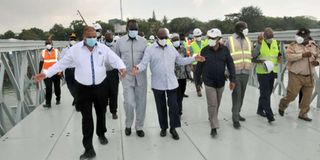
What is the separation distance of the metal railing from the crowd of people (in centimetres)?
191

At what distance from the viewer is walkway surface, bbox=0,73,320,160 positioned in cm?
457

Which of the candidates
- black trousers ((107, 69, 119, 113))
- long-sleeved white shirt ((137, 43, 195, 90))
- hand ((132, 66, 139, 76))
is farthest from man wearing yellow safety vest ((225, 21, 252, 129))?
black trousers ((107, 69, 119, 113))

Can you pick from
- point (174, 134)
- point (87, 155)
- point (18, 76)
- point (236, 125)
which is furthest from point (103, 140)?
point (18, 76)

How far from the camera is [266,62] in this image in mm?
5828

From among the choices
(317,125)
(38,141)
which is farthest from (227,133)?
(38,141)

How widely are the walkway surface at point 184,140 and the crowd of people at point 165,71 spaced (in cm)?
21

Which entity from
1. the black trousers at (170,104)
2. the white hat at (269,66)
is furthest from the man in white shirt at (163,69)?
the white hat at (269,66)

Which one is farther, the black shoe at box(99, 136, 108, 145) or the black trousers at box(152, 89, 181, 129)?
the black trousers at box(152, 89, 181, 129)

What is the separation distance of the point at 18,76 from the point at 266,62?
17.4 ft

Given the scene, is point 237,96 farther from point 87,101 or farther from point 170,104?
point 87,101

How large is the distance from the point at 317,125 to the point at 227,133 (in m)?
1.66

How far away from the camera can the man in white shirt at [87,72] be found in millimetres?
4402

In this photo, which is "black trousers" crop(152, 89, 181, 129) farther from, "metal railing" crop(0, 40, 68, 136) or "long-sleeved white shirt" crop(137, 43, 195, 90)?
"metal railing" crop(0, 40, 68, 136)

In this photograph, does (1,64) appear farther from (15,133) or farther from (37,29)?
(37,29)
